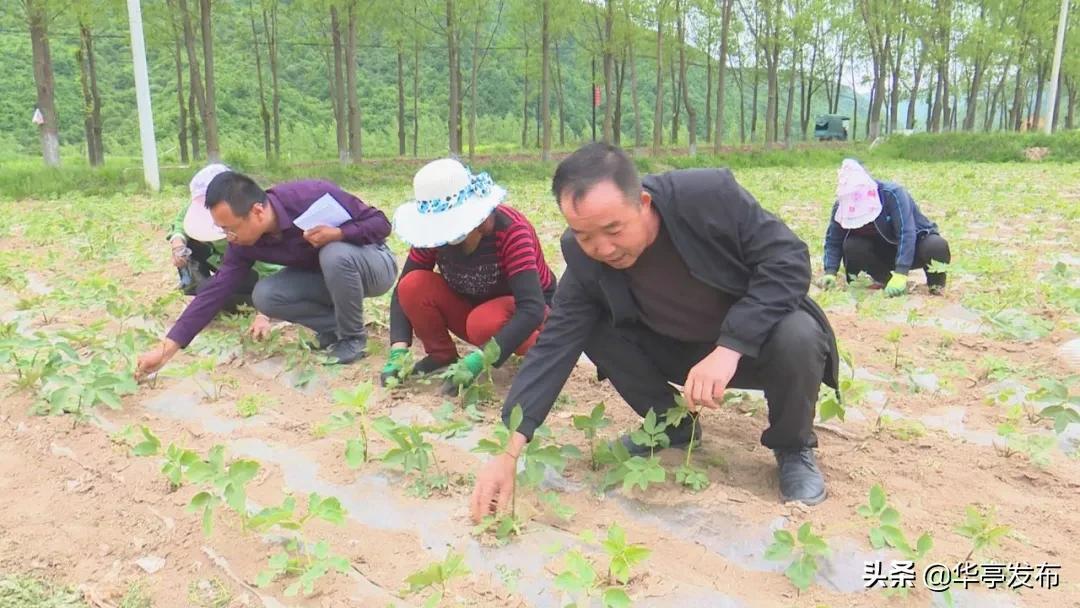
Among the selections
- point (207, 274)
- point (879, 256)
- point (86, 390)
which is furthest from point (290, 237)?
point (879, 256)

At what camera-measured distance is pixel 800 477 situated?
1981 mm

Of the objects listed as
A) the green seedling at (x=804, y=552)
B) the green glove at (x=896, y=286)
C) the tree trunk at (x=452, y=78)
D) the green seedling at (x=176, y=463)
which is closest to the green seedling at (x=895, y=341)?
the green glove at (x=896, y=286)

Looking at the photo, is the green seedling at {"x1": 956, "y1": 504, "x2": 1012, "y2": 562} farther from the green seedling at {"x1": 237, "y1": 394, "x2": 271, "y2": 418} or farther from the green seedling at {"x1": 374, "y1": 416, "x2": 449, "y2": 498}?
the green seedling at {"x1": 237, "y1": 394, "x2": 271, "y2": 418}

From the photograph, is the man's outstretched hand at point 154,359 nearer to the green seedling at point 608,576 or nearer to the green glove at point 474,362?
the green glove at point 474,362

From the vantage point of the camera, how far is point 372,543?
1853 mm

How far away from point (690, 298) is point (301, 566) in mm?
1086

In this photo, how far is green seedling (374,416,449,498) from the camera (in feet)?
6.71

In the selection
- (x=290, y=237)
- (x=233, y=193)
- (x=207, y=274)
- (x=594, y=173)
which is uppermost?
(x=594, y=173)

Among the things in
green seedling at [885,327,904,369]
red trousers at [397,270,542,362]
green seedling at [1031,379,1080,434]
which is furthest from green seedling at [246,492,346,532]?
green seedling at [885,327,904,369]

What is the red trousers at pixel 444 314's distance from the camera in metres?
2.88

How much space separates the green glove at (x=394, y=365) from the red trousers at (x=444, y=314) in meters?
0.13

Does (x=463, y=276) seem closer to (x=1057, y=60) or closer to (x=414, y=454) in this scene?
(x=414, y=454)

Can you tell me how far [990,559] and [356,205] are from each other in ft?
8.61

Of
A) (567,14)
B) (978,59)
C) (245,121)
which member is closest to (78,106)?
(245,121)
